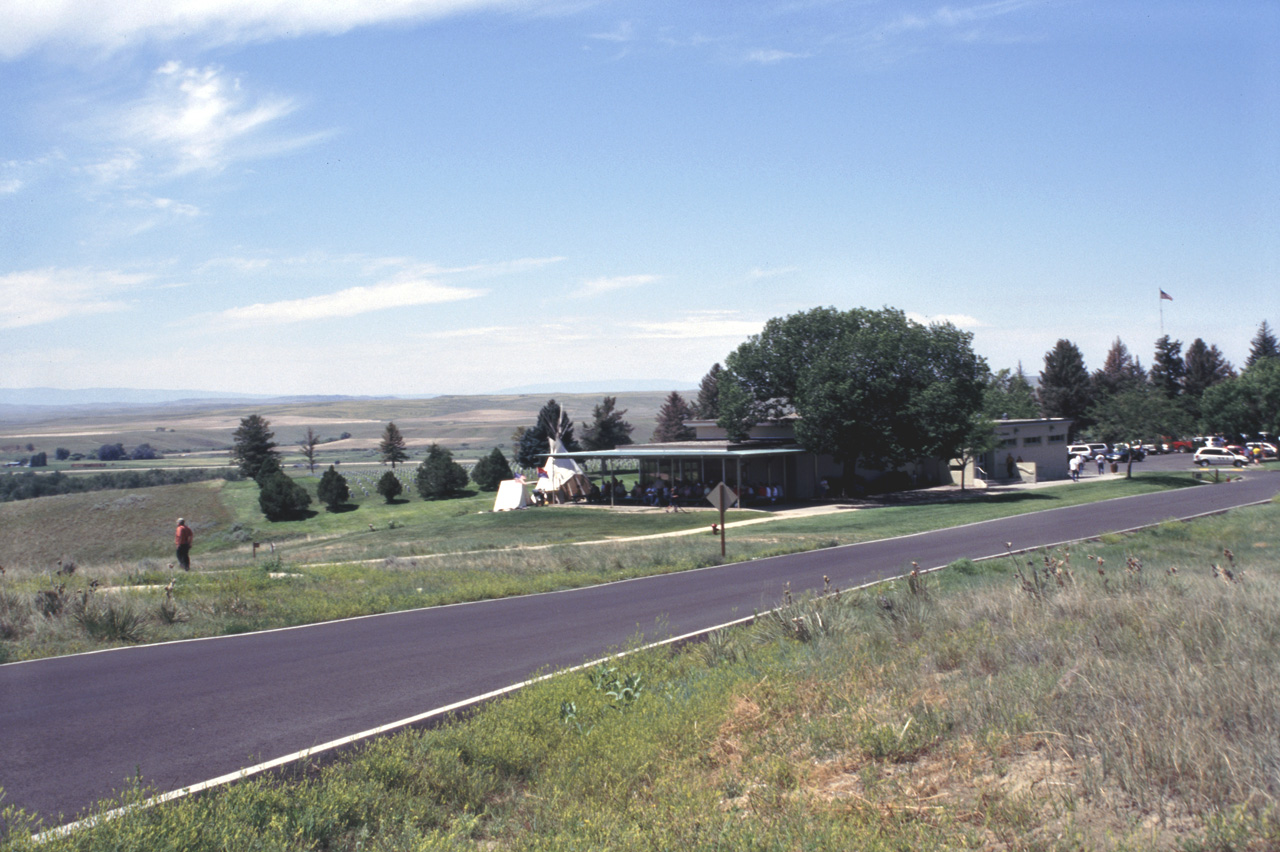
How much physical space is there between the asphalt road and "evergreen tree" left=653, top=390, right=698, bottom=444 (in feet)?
225

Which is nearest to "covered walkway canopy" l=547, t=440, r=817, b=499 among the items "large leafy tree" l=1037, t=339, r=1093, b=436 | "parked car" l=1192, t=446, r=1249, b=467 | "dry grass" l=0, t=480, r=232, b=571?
"dry grass" l=0, t=480, r=232, b=571

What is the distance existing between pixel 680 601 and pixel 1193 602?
26.3 ft

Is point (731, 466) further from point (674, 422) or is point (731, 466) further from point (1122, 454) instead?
point (674, 422)

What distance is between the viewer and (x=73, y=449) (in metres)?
149

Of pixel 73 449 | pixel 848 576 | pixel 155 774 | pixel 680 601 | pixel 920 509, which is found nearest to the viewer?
pixel 155 774

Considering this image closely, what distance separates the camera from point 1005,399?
2200 inches

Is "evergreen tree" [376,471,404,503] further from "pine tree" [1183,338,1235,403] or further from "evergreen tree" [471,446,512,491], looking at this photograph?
"pine tree" [1183,338,1235,403]

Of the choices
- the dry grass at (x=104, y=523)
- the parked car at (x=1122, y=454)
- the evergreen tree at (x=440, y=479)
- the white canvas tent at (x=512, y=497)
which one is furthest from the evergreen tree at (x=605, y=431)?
the parked car at (x=1122, y=454)

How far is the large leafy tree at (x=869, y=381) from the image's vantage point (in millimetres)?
39438

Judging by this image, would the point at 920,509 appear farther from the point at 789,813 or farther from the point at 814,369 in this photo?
the point at 789,813

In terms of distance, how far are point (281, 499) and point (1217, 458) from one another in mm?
59483

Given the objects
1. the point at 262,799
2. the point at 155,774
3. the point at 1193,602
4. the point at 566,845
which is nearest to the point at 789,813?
the point at 566,845

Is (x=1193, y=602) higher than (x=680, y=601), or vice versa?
(x=1193, y=602)

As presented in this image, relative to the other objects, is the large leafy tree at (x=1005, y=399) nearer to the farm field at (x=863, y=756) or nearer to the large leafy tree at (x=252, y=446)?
the farm field at (x=863, y=756)
